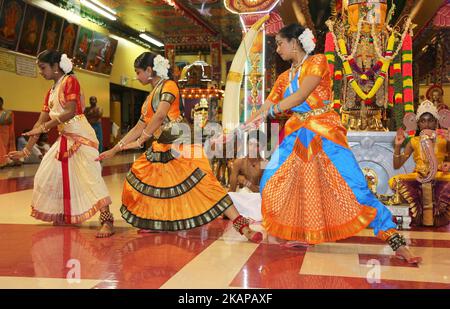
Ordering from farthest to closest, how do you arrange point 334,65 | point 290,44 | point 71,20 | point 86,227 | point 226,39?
point 226,39 → point 71,20 → point 334,65 → point 86,227 → point 290,44

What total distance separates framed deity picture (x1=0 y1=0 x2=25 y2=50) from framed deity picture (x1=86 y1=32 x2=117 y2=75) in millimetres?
3682

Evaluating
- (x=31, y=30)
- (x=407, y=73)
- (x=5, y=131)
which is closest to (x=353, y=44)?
(x=407, y=73)

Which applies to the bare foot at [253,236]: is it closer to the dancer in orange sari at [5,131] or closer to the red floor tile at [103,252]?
the red floor tile at [103,252]

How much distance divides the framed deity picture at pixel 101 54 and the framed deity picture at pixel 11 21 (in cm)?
368

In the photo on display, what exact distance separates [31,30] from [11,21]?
0.88 metres

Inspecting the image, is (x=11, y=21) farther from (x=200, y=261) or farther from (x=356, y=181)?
(x=356, y=181)

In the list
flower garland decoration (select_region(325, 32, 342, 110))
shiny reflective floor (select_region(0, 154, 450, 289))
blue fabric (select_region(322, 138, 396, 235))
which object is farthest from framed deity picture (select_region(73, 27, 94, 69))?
blue fabric (select_region(322, 138, 396, 235))

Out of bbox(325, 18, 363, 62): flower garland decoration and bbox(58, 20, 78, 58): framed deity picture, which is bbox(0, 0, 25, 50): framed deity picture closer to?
bbox(58, 20, 78, 58): framed deity picture

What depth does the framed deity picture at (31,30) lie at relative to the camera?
11.1 meters

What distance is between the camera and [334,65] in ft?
19.3

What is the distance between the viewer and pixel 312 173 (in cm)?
303

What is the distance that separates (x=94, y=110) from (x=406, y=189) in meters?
7.09

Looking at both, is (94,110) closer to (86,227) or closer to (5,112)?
(5,112)
